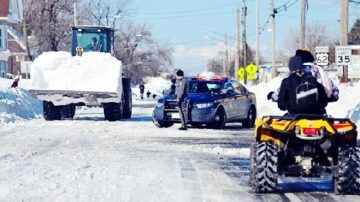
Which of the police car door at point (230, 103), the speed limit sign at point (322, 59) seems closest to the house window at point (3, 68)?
the speed limit sign at point (322, 59)

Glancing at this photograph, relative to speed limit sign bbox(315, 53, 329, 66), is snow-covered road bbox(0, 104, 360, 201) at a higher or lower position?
lower

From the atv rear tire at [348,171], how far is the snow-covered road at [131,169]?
0.15 m

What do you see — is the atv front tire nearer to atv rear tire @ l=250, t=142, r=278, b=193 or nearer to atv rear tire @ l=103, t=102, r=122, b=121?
atv rear tire @ l=103, t=102, r=122, b=121

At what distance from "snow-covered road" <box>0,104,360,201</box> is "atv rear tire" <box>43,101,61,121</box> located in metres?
6.92

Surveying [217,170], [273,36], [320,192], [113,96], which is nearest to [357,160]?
[320,192]

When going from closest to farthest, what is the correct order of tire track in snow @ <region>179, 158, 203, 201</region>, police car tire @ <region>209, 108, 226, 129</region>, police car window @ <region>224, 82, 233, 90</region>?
tire track in snow @ <region>179, 158, 203, 201</region>
police car tire @ <region>209, 108, 226, 129</region>
police car window @ <region>224, 82, 233, 90</region>

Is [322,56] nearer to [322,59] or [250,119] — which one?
[322,59]

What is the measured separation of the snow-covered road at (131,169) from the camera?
406 inches

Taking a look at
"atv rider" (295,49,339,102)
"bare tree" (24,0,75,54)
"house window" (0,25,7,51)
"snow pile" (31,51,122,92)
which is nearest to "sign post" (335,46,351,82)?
"snow pile" (31,51,122,92)

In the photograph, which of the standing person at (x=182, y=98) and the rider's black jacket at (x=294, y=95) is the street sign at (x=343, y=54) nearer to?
the standing person at (x=182, y=98)

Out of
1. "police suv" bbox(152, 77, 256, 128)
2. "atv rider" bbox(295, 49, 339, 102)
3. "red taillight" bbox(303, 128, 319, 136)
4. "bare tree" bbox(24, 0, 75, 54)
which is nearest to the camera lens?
"red taillight" bbox(303, 128, 319, 136)

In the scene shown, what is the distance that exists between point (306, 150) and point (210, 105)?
1306 centimetres

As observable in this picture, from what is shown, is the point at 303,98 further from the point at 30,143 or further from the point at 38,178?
the point at 30,143

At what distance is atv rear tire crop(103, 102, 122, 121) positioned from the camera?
92.8ft
